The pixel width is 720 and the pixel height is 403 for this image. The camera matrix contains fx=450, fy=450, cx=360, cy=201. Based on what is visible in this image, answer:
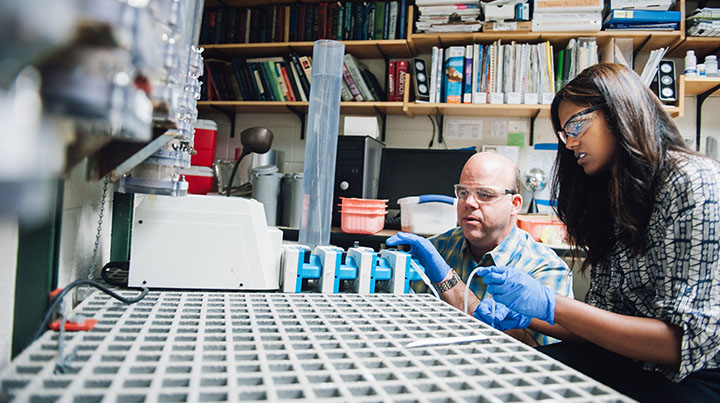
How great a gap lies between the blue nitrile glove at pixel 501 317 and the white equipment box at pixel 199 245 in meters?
0.55

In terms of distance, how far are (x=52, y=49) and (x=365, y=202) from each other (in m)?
2.04

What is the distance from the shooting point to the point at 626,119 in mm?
1139

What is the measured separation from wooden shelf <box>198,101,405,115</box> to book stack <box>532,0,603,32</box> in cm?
88

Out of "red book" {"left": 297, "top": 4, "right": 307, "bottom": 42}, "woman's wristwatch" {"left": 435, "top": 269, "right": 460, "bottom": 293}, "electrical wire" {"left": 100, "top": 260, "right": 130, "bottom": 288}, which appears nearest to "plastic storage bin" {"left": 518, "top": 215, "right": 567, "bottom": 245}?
"woman's wristwatch" {"left": 435, "top": 269, "right": 460, "bottom": 293}

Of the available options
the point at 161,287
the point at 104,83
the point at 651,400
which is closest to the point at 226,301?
the point at 161,287

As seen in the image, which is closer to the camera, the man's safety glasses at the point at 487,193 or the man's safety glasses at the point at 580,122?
the man's safety glasses at the point at 580,122

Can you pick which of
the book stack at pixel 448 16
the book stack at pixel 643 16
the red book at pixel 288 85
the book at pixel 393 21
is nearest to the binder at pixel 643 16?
the book stack at pixel 643 16

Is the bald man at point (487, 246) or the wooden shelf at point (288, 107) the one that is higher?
the wooden shelf at point (288, 107)

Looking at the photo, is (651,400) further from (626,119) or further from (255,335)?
(255,335)

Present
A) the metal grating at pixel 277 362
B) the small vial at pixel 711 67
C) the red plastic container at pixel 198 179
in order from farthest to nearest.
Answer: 1. the small vial at pixel 711 67
2. the red plastic container at pixel 198 179
3. the metal grating at pixel 277 362

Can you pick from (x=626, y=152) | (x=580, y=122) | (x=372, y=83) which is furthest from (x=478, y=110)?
(x=626, y=152)

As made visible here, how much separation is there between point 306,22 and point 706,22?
86.2 inches

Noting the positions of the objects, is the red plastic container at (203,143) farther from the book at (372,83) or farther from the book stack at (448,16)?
the book stack at (448,16)

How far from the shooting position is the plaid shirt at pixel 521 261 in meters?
1.45
